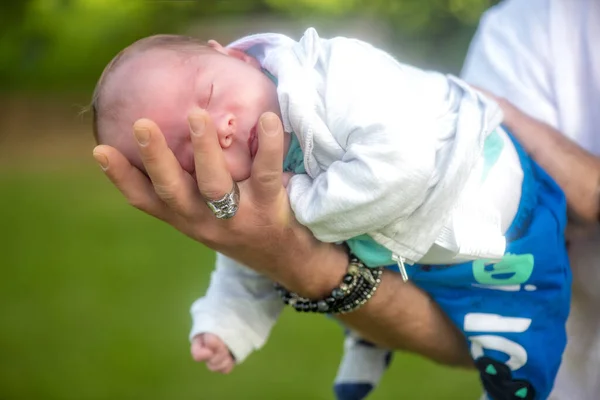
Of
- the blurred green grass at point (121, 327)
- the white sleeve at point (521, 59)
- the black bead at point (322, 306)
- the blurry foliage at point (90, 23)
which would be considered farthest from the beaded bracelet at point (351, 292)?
the blurry foliage at point (90, 23)

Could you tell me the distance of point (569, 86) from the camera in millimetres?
986

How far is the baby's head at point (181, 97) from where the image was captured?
759 mm

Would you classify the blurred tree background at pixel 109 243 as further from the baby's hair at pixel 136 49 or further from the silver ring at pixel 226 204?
the silver ring at pixel 226 204

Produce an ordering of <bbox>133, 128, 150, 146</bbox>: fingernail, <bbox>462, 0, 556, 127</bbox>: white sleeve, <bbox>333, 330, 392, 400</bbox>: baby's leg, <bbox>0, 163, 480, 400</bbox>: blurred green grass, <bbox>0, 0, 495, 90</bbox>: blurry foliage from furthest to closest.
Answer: <bbox>0, 0, 495, 90</bbox>: blurry foliage < <bbox>0, 163, 480, 400</bbox>: blurred green grass < <bbox>333, 330, 392, 400</bbox>: baby's leg < <bbox>462, 0, 556, 127</bbox>: white sleeve < <bbox>133, 128, 150, 146</bbox>: fingernail

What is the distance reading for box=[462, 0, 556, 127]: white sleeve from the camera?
1.01 meters

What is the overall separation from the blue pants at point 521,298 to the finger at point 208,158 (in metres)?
0.29

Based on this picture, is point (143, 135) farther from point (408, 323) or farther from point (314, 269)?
point (408, 323)

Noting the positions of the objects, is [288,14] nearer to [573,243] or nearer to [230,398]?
[230,398]

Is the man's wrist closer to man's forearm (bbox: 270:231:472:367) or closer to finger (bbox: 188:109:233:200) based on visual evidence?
man's forearm (bbox: 270:231:472:367)

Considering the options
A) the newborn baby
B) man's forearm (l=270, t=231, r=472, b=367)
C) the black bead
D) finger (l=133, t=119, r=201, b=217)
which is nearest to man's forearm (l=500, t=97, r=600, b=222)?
the newborn baby

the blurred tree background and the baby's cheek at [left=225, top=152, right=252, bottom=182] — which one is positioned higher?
the baby's cheek at [left=225, top=152, right=252, bottom=182]

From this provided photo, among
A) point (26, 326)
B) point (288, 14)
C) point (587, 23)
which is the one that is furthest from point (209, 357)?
→ point (288, 14)

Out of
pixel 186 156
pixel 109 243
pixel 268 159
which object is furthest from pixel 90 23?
pixel 268 159

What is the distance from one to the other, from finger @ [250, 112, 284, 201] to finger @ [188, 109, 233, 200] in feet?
0.10
